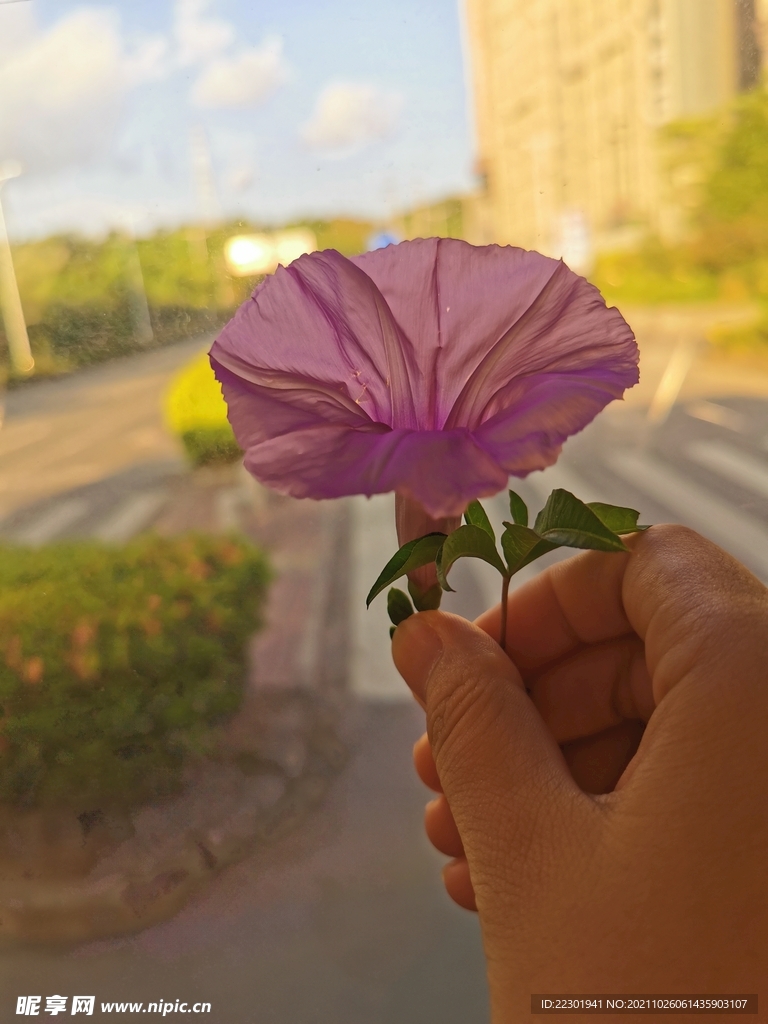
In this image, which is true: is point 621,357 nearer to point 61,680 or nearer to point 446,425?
point 446,425

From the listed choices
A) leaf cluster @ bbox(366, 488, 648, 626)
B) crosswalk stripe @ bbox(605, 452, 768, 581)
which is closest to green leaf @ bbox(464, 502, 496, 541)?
leaf cluster @ bbox(366, 488, 648, 626)

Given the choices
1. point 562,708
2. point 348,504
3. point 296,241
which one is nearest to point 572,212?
point 296,241

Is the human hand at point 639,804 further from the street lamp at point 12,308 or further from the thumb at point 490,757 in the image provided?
the street lamp at point 12,308

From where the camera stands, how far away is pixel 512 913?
436mm

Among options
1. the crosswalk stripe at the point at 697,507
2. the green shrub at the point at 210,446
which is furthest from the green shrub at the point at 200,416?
the crosswalk stripe at the point at 697,507

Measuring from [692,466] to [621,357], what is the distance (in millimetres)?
645

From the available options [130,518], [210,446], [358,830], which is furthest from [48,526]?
[358,830]

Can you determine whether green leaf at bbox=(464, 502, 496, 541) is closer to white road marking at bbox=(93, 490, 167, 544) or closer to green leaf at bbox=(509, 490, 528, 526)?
green leaf at bbox=(509, 490, 528, 526)

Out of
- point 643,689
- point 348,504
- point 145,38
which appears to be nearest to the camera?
point 643,689

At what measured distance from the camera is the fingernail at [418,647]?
47 centimetres

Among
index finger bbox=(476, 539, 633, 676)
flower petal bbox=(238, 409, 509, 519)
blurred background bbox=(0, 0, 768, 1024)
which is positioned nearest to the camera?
flower petal bbox=(238, 409, 509, 519)

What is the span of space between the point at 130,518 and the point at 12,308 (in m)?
0.26

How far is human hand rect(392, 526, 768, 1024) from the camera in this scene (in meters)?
0.40

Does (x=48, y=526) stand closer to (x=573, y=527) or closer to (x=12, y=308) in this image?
(x=12, y=308)
